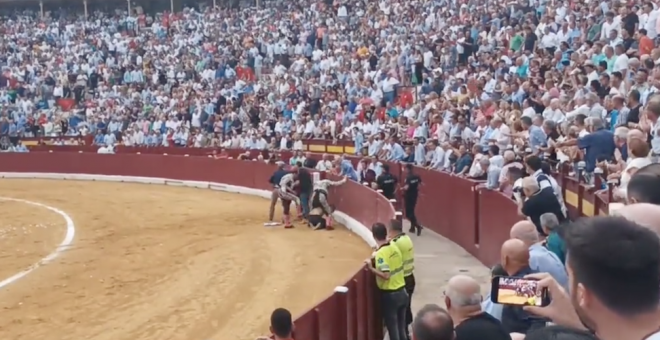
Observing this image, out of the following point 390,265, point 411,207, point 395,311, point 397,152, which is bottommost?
point 395,311

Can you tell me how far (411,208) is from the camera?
57.8 ft

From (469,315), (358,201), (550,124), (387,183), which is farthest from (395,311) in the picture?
(358,201)

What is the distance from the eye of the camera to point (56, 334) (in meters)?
10.7

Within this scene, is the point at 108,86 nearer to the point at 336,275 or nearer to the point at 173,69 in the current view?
the point at 173,69

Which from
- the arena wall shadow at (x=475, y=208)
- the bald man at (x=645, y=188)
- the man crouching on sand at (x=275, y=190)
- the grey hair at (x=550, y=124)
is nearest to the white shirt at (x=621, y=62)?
the grey hair at (x=550, y=124)

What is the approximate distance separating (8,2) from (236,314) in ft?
153

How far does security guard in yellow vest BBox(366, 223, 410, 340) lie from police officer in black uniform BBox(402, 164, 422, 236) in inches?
309

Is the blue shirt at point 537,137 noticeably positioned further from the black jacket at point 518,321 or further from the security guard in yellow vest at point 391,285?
the black jacket at point 518,321

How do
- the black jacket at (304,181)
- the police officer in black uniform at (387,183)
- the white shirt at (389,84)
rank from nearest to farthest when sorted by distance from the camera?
the police officer in black uniform at (387,183), the black jacket at (304,181), the white shirt at (389,84)

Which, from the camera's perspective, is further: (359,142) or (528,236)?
(359,142)

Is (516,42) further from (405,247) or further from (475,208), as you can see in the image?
(405,247)

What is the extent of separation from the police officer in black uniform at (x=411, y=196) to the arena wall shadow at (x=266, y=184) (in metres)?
0.74

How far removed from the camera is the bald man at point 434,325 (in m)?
4.10

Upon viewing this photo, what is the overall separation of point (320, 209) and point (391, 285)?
9.67m
